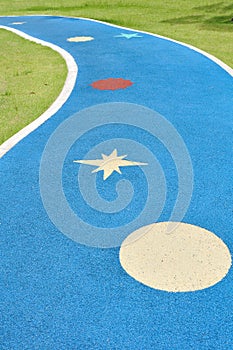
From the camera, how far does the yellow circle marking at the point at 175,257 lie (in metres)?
4.29

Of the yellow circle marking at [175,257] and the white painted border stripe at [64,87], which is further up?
the white painted border stripe at [64,87]

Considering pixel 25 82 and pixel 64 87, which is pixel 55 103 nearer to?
pixel 64 87

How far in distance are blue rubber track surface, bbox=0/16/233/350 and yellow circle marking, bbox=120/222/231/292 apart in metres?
0.10

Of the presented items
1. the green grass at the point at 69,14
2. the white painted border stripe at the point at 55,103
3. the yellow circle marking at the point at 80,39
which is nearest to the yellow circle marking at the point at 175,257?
the white painted border stripe at the point at 55,103

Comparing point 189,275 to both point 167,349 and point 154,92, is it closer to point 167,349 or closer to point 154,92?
point 167,349

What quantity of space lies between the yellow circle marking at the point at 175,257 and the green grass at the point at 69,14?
13.2 feet

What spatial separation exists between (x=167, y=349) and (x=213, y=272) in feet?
3.61

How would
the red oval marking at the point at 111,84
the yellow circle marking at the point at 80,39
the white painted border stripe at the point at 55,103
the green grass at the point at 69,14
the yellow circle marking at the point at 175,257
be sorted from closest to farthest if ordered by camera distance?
the yellow circle marking at the point at 175,257
the white painted border stripe at the point at 55,103
the green grass at the point at 69,14
the red oval marking at the point at 111,84
the yellow circle marking at the point at 80,39

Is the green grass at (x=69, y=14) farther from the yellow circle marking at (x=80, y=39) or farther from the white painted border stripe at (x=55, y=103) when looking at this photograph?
the yellow circle marking at (x=80, y=39)

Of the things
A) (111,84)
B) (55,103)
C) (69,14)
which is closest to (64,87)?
(111,84)

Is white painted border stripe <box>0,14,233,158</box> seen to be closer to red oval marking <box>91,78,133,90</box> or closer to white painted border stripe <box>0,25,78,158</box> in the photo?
white painted border stripe <box>0,25,78,158</box>

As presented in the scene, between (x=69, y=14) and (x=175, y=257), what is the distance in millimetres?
20903

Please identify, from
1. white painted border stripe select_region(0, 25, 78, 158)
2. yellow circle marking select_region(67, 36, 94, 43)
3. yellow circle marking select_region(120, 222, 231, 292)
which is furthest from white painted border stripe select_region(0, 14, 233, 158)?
yellow circle marking select_region(120, 222, 231, 292)

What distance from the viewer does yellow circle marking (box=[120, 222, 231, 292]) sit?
4.29m
